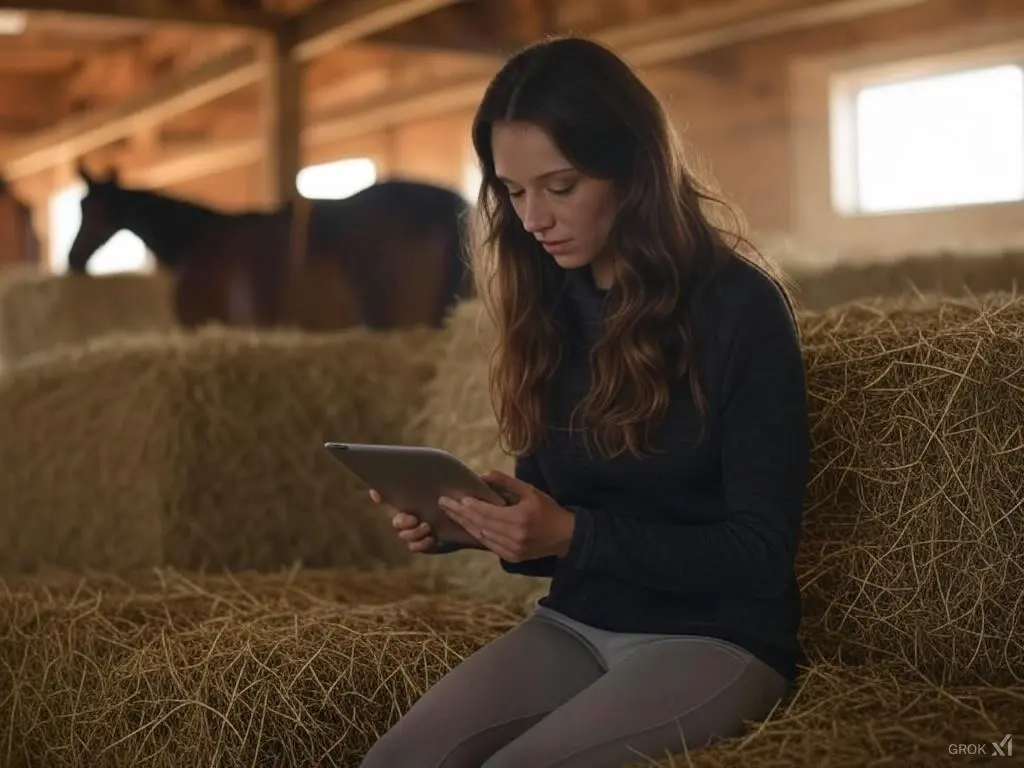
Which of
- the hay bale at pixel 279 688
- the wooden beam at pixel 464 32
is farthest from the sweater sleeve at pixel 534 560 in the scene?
the wooden beam at pixel 464 32

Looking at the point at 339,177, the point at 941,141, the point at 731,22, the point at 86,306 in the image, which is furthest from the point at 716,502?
the point at 339,177

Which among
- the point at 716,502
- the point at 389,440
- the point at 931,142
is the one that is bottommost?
the point at 389,440

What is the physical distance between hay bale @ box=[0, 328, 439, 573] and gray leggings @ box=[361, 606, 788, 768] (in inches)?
41.5

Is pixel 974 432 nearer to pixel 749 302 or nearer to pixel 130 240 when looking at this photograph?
pixel 749 302

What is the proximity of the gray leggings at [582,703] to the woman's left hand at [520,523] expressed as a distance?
14 cm

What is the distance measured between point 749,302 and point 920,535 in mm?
380

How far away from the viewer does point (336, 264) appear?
156 inches

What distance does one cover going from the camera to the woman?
4.33ft

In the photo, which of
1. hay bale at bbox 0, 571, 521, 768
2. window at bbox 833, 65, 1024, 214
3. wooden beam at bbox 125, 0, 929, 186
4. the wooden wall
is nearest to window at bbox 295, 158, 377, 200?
wooden beam at bbox 125, 0, 929, 186

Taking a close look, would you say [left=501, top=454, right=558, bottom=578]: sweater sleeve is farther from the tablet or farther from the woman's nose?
the woman's nose

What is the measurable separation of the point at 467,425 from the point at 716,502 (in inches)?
36.0

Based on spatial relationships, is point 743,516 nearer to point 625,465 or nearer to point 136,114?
point 625,465

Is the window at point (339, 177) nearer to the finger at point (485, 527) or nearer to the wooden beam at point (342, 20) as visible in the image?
the wooden beam at point (342, 20)

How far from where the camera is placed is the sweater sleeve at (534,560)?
157 cm
